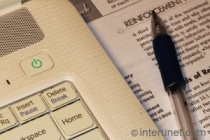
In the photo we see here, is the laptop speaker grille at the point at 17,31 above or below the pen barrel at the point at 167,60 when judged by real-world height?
above

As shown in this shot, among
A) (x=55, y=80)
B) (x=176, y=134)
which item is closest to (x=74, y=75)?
(x=55, y=80)

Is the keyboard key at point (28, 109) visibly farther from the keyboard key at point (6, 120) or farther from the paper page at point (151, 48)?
the paper page at point (151, 48)

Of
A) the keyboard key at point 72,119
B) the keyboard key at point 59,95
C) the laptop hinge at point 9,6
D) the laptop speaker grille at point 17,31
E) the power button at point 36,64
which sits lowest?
the keyboard key at point 72,119

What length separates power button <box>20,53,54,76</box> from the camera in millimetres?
341

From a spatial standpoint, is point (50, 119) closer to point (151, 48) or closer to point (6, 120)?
point (6, 120)

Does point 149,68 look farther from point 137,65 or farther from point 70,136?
point 70,136

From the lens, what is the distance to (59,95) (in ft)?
1.07

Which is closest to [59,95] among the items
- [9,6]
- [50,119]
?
[50,119]

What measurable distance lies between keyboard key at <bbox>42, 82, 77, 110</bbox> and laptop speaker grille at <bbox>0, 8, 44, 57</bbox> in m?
0.06

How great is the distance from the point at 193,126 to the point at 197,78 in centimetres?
6

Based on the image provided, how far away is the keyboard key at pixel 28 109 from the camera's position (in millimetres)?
317

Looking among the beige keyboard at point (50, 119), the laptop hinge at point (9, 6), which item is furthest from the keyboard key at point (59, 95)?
the laptop hinge at point (9, 6)

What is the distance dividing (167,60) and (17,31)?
17 cm

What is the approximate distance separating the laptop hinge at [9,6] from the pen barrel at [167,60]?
Result: 0.55ft
